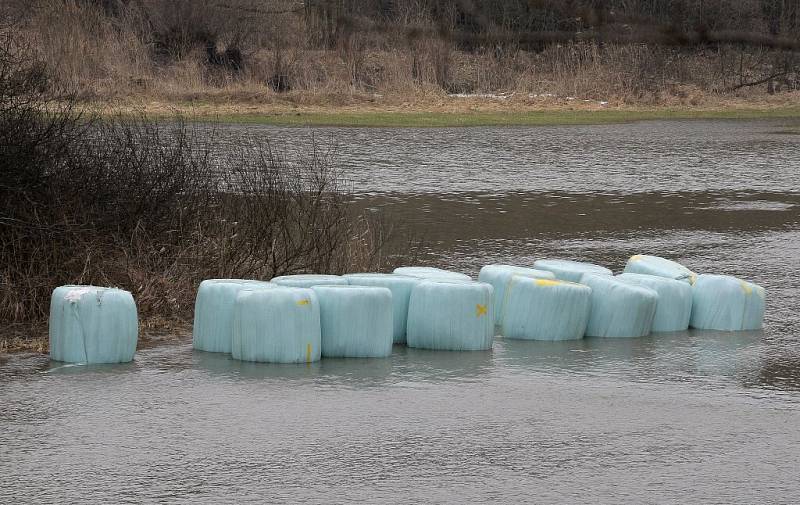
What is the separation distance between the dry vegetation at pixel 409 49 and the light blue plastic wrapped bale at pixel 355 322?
6.10 feet

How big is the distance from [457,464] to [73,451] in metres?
2.14

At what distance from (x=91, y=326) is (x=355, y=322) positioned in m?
1.99

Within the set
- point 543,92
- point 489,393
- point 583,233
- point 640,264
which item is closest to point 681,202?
point 583,233

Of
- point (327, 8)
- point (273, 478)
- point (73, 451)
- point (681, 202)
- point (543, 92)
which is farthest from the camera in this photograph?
point (543, 92)

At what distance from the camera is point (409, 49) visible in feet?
10.1

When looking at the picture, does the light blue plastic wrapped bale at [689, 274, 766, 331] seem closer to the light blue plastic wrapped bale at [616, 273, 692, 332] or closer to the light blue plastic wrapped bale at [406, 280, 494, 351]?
the light blue plastic wrapped bale at [616, 273, 692, 332]

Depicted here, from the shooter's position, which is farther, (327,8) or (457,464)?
(457,464)

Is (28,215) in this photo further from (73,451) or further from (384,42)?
(384,42)

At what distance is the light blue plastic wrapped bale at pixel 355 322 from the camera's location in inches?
382

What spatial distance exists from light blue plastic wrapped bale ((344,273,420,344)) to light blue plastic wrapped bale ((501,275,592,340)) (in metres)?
0.88

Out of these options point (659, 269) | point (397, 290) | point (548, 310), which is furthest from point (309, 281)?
point (659, 269)

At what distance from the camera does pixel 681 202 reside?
21.0 m

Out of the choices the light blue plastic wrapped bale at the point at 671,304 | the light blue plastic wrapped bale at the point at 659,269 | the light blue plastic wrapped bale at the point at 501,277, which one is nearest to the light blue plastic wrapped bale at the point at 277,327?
the light blue plastic wrapped bale at the point at 501,277

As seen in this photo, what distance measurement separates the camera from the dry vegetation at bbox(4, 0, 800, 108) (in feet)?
8.42
